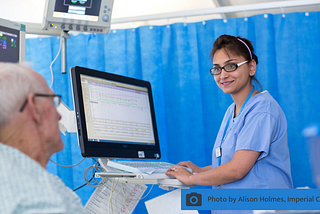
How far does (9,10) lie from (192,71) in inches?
76.6

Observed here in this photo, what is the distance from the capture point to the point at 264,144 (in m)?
1.38

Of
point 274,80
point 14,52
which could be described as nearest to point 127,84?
point 14,52

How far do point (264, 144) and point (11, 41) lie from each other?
1268mm

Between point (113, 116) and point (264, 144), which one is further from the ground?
point (113, 116)

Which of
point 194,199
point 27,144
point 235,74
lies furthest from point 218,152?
point 27,144

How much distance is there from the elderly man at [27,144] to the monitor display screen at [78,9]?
1.18m

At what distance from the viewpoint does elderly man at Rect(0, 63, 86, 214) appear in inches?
23.6

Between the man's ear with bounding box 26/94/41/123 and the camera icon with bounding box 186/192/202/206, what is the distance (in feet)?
1.38

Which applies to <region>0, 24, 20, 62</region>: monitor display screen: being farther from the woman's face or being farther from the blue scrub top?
the blue scrub top

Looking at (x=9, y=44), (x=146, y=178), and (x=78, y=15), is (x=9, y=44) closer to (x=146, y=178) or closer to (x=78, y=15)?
(x=78, y=15)

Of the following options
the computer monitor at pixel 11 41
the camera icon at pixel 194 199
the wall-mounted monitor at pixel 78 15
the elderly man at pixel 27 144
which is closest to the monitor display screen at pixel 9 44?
the computer monitor at pixel 11 41

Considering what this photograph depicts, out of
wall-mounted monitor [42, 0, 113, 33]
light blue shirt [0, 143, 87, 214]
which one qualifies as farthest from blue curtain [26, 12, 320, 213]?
light blue shirt [0, 143, 87, 214]

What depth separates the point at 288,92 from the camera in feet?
6.94

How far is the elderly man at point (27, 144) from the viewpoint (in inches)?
23.6
